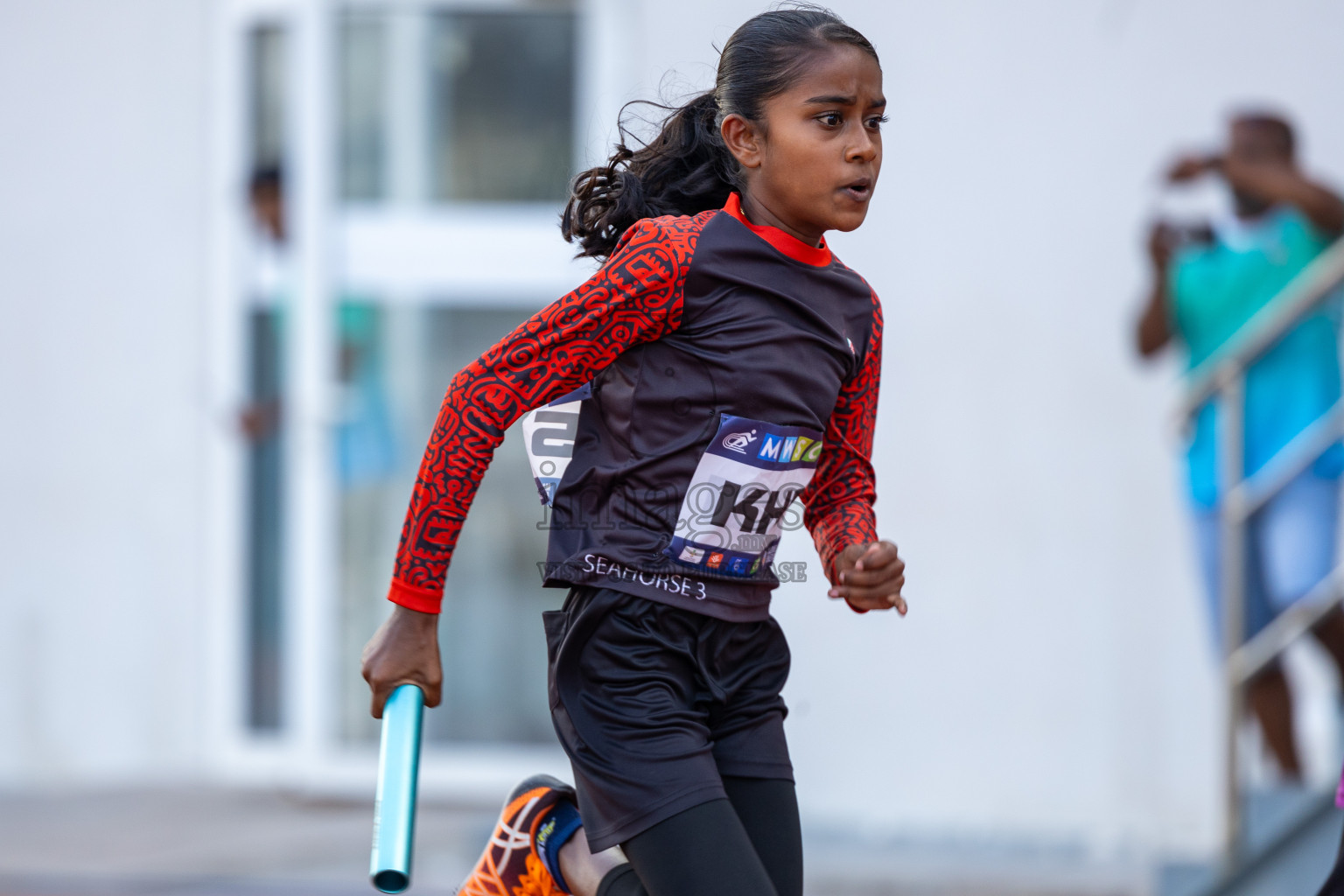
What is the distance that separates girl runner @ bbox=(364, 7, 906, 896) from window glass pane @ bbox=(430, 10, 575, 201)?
386 cm

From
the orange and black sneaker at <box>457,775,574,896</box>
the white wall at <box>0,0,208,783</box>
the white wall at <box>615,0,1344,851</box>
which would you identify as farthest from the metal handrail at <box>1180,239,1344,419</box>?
the white wall at <box>0,0,208,783</box>

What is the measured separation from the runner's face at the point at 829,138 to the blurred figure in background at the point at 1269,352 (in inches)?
101

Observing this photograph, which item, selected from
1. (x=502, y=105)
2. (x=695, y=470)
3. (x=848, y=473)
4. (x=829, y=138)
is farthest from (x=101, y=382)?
(x=829, y=138)

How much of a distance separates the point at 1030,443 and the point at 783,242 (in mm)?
3466

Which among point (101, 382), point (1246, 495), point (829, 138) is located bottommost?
point (101, 382)

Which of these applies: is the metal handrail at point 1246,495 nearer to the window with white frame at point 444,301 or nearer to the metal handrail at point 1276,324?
the metal handrail at point 1276,324

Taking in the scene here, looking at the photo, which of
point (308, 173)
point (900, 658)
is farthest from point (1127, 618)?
point (308, 173)

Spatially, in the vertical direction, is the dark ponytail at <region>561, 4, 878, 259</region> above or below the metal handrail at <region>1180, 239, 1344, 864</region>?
above

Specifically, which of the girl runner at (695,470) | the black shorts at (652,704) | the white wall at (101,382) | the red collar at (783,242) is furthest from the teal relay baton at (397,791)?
the white wall at (101,382)

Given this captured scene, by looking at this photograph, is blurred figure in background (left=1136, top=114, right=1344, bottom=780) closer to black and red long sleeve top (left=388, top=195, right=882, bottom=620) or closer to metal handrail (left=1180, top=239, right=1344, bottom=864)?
metal handrail (left=1180, top=239, right=1344, bottom=864)

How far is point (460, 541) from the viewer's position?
19.2 feet

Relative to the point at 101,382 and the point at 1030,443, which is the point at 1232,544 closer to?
the point at 1030,443

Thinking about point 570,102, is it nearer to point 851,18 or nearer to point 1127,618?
point 851,18

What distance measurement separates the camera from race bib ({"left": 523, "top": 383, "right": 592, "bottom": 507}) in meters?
2.11
